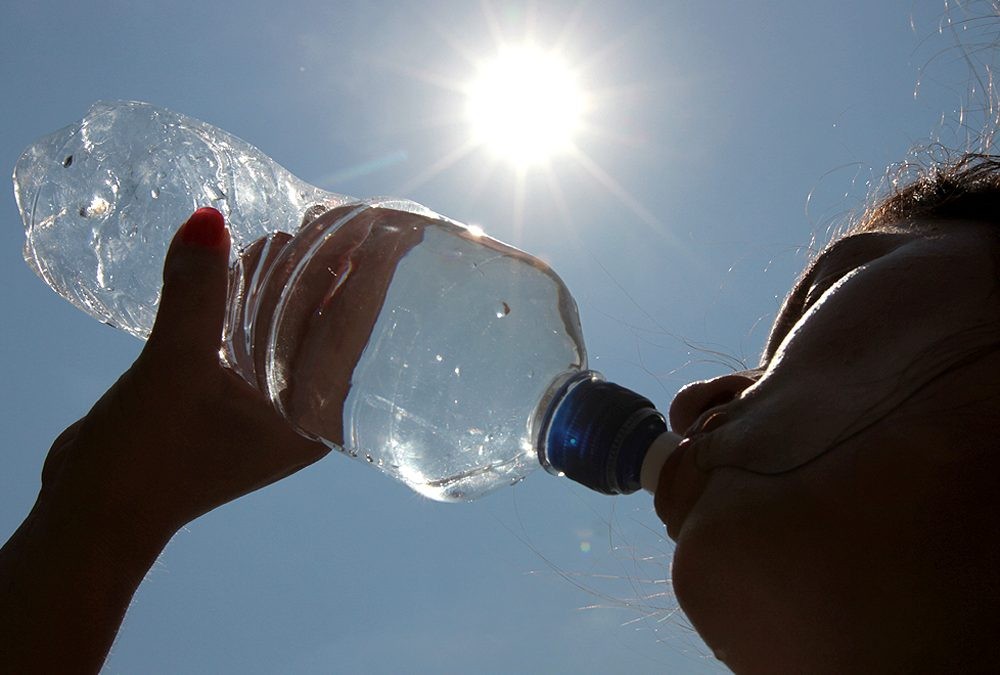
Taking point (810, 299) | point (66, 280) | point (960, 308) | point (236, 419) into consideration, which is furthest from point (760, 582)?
point (66, 280)

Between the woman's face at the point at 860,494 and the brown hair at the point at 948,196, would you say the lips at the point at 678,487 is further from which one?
the brown hair at the point at 948,196

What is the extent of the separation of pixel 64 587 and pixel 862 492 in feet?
4.95

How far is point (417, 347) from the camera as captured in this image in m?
1.80

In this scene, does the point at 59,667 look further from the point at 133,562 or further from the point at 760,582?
the point at 760,582

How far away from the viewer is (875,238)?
1479mm

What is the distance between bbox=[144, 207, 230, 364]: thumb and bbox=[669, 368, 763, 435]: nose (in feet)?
3.30

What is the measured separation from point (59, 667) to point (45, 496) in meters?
0.37

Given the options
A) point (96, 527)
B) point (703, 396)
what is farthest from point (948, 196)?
point (96, 527)

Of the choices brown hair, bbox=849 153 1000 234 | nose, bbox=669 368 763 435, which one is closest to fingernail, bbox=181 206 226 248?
nose, bbox=669 368 763 435

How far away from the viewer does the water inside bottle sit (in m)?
1.72

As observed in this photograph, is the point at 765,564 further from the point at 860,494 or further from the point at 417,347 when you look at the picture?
the point at 417,347

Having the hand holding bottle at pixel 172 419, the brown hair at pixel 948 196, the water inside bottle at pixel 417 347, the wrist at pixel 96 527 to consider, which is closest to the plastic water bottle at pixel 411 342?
the water inside bottle at pixel 417 347

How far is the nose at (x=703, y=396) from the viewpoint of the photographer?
57.8 inches

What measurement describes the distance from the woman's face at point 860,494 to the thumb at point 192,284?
1.05 metres
